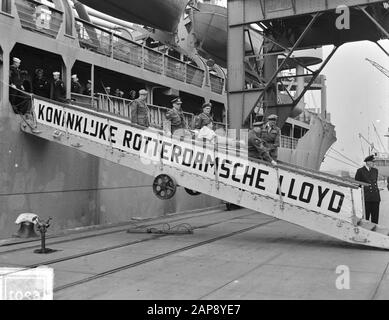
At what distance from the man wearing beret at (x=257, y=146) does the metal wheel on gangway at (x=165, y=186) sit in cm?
185

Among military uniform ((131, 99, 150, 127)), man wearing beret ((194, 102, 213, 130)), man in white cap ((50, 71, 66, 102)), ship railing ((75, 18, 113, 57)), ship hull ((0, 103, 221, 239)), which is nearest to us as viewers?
ship hull ((0, 103, 221, 239))

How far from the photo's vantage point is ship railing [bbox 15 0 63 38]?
12.9m

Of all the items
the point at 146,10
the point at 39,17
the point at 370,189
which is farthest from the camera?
the point at 146,10

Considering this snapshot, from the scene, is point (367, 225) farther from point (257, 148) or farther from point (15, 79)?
point (15, 79)

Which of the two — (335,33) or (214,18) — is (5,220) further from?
(214,18)

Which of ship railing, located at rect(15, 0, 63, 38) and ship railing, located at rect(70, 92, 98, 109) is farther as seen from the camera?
ship railing, located at rect(70, 92, 98, 109)

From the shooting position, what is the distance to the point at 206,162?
10.3 meters

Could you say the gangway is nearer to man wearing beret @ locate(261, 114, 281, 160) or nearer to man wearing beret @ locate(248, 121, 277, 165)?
man wearing beret @ locate(248, 121, 277, 165)

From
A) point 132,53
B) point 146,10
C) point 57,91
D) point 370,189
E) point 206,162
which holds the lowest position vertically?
point 370,189

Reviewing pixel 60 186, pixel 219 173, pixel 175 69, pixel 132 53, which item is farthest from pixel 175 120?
pixel 175 69

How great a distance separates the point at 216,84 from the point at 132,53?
863 centimetres

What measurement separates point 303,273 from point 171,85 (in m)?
14.8

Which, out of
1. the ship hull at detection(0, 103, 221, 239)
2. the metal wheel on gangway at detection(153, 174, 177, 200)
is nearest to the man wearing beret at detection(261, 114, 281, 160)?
the metal wheel on gangway at detection(153, 174, 177, 200)

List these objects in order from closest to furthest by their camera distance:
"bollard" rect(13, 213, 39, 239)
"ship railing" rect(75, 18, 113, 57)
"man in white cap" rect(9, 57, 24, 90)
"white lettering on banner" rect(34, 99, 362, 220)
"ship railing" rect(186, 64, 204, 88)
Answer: "white lettering on banner" rect(34, 99, 362, 220) < "bollard" rect(13, 213, 39, 239) < "man in white cap" rect(9, 57, 24, 90) < "ship railing" rect(75, 18, 113, 57) < "ship railing" rect(186, 64, 204, 88)
